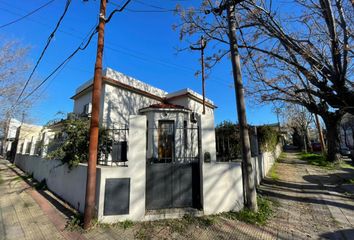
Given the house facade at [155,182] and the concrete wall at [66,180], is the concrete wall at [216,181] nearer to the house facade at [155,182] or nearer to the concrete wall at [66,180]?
the house facade at [155,182]

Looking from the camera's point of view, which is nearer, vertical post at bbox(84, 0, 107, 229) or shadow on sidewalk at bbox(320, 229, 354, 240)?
shadow on sidewalk at bbox(320, 229, 354, 240)

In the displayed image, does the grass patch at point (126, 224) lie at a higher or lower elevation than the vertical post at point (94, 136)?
lower

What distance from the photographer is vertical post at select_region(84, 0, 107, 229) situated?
5.04 meters

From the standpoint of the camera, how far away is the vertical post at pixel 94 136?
198 inches

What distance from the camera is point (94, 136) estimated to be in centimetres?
538

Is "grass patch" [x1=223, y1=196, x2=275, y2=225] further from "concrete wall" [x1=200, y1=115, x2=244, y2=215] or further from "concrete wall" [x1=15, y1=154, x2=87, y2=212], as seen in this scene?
"concrete wall" [x1=15, y1=154, x2=87, y2=212]

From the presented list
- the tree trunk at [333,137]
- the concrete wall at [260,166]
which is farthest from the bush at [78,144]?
the tree trunk at [333,137]

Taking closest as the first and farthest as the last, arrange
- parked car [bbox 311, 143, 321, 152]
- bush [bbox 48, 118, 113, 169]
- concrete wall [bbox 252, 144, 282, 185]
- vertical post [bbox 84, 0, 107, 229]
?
1. vertical post [bbox 84, 0, 107, 229]
2. bush [bbox 48, 118, 113, 169]
3. concrete wall [bbox 252, 144, 282, 185]
4. parked car [bbox 311, 143, 321, 152]

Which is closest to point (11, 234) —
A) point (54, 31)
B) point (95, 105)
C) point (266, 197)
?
point (95, 105)

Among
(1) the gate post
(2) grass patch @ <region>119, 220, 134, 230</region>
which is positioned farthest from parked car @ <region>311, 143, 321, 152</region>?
(2) grass patch @ <region>119, 220, 134, 230</region>

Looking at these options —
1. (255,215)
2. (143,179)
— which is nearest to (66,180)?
(143,179)

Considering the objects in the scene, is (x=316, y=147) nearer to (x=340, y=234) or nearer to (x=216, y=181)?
(x=340, y=234)

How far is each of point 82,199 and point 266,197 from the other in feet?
21.1

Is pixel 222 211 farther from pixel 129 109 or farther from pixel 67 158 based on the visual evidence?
pixel 129 109
